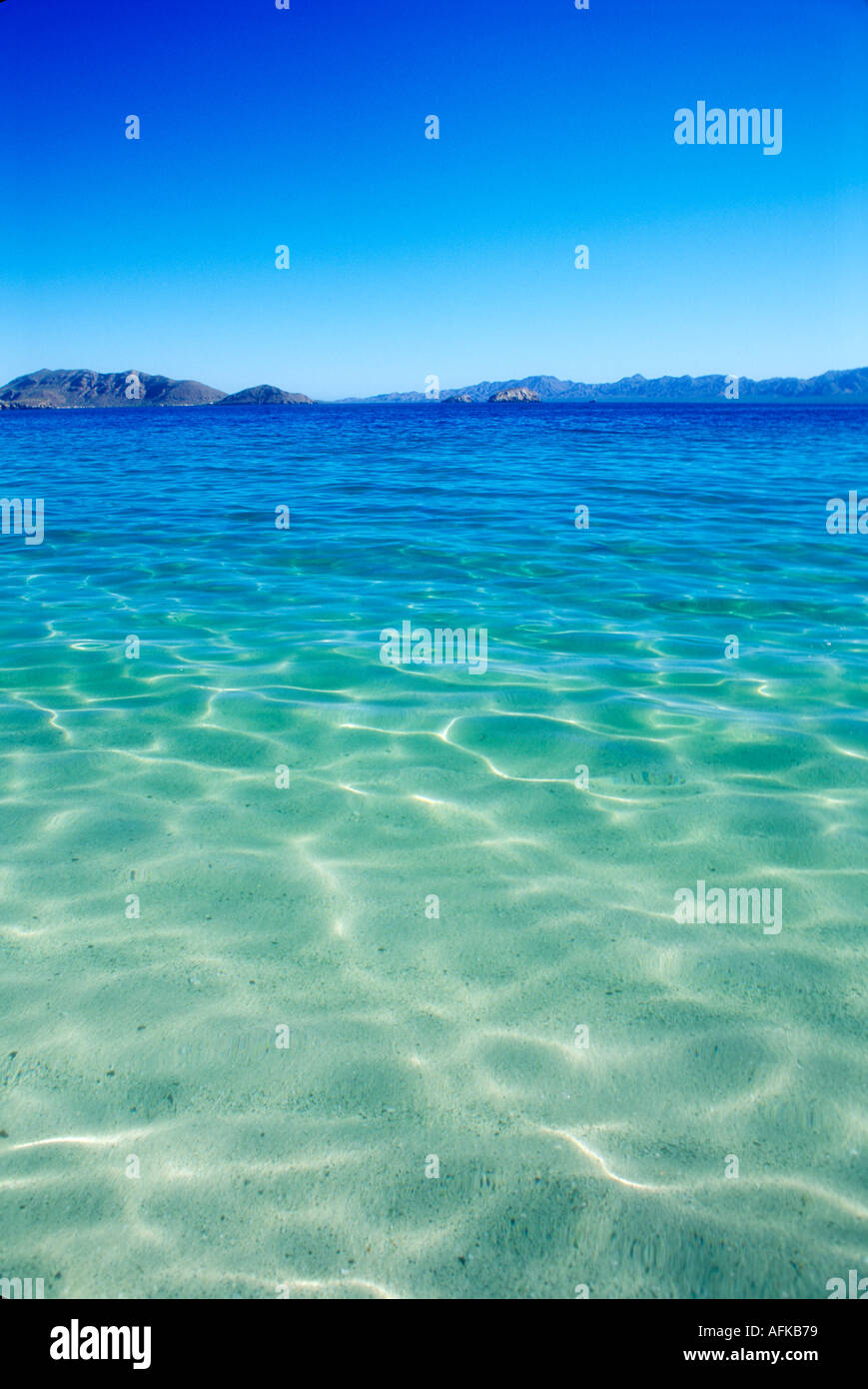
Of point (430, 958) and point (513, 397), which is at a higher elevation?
point (513, 397)

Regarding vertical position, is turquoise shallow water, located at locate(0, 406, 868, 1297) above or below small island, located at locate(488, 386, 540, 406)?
below

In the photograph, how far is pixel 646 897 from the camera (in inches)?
141

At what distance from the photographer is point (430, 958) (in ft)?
10.4

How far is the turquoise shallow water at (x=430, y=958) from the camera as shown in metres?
2.12

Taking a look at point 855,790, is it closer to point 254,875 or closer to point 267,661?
point 254,875

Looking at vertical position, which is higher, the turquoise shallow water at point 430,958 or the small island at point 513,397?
the small island at point 513,397

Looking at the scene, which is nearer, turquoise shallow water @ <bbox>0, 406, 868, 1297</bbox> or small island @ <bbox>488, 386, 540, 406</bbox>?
turquoise shallow water @ <bbox>0, 406, 868, 1297</bbox>

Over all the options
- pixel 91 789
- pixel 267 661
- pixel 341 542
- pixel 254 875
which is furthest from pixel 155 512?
pixel 254 875

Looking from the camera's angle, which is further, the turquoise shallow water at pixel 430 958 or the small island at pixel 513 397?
the small island at pixel 513 397

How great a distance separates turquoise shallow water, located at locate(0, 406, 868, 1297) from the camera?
2.12 metres

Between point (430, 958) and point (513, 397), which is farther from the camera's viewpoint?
point (513, 397)

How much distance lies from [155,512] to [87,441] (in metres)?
26.9
